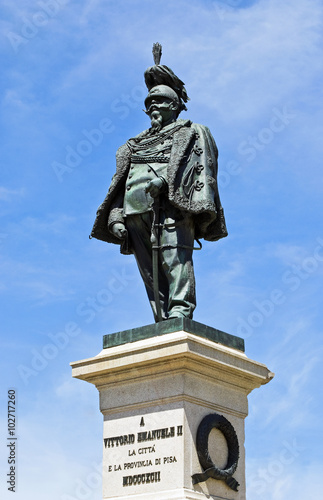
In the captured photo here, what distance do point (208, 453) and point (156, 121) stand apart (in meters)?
4.58

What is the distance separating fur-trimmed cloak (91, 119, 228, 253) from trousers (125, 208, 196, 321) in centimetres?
22

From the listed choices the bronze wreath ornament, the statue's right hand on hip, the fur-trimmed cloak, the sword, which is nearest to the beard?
the fur-trimmed cloak

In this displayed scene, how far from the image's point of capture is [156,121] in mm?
12125

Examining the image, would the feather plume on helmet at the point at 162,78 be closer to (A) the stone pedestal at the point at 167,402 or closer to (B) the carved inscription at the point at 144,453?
(A) the stone pedestal at the point at 167,402

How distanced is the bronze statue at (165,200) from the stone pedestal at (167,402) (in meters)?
0.69

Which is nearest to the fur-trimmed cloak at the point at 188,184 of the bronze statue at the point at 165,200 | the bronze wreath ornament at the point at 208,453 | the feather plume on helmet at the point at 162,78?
the bronze statue at the point at 165,200

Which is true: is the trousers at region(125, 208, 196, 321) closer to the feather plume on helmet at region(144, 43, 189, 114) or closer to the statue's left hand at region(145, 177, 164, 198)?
the statue's left hand at region(145, 177, 164, 198)

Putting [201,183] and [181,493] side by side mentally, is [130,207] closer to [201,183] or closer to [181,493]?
[201,183]

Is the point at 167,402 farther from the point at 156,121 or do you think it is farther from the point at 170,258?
the point at 156,121

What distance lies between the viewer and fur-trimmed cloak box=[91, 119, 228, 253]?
11297 mm

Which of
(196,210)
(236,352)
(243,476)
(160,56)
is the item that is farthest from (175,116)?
(243,476)

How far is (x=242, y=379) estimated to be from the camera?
1098 centimetres

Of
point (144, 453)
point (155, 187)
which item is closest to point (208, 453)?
point (144, 453)

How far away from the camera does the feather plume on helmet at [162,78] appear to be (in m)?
12.3
